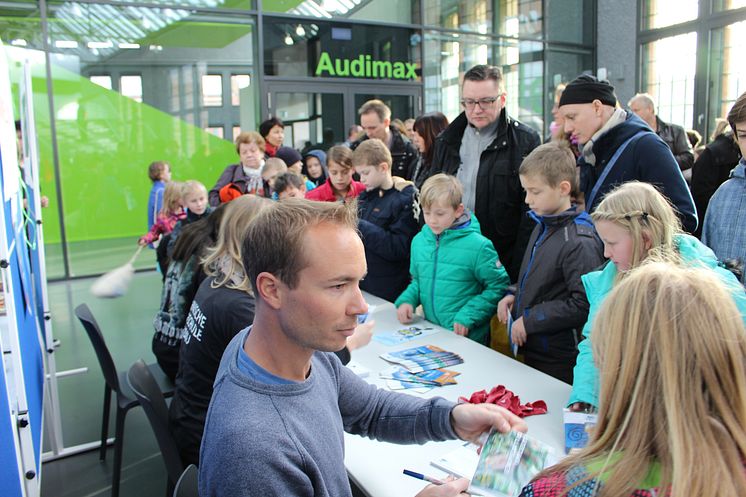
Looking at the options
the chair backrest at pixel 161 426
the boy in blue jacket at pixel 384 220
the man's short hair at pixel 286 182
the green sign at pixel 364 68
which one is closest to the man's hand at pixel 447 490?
the chair backrest at pixel 161 426

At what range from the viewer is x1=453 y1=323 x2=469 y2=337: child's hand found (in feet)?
9.36

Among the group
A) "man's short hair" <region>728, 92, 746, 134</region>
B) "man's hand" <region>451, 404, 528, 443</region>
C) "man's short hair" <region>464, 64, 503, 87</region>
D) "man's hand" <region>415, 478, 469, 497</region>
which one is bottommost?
"man's hand" <region>415, 478, 469, 497</region>

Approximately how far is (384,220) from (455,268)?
81 centimetres

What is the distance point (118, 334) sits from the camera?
5297 mm

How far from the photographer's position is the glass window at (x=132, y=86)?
7621 millimetres

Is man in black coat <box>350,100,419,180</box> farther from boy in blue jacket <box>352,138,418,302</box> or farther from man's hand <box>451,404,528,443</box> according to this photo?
man's hand <box>451,404,528,443</box>

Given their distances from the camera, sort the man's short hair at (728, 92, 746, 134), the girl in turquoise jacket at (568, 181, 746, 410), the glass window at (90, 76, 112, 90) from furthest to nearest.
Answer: the glass window at (90, 76, 112, 90) → the man's short hair at (728, 92, 746, 134) → the girl in turquoise jacket at (568, 181, 746, 410)

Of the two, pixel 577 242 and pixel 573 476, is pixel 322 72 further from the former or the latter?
pixel 573 476

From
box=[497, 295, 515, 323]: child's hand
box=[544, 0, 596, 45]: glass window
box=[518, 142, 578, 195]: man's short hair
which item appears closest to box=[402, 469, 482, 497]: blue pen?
box=[497, 295, 515, 323]: child's hand

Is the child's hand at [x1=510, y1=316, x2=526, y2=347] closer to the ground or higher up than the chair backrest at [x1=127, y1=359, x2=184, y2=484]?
higher up

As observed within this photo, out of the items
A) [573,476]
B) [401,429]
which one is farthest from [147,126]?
[573,476]

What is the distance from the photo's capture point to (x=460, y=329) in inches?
113

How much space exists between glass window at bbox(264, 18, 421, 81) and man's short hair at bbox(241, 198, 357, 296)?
7.55 meters

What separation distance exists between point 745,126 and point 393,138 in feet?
10.2
